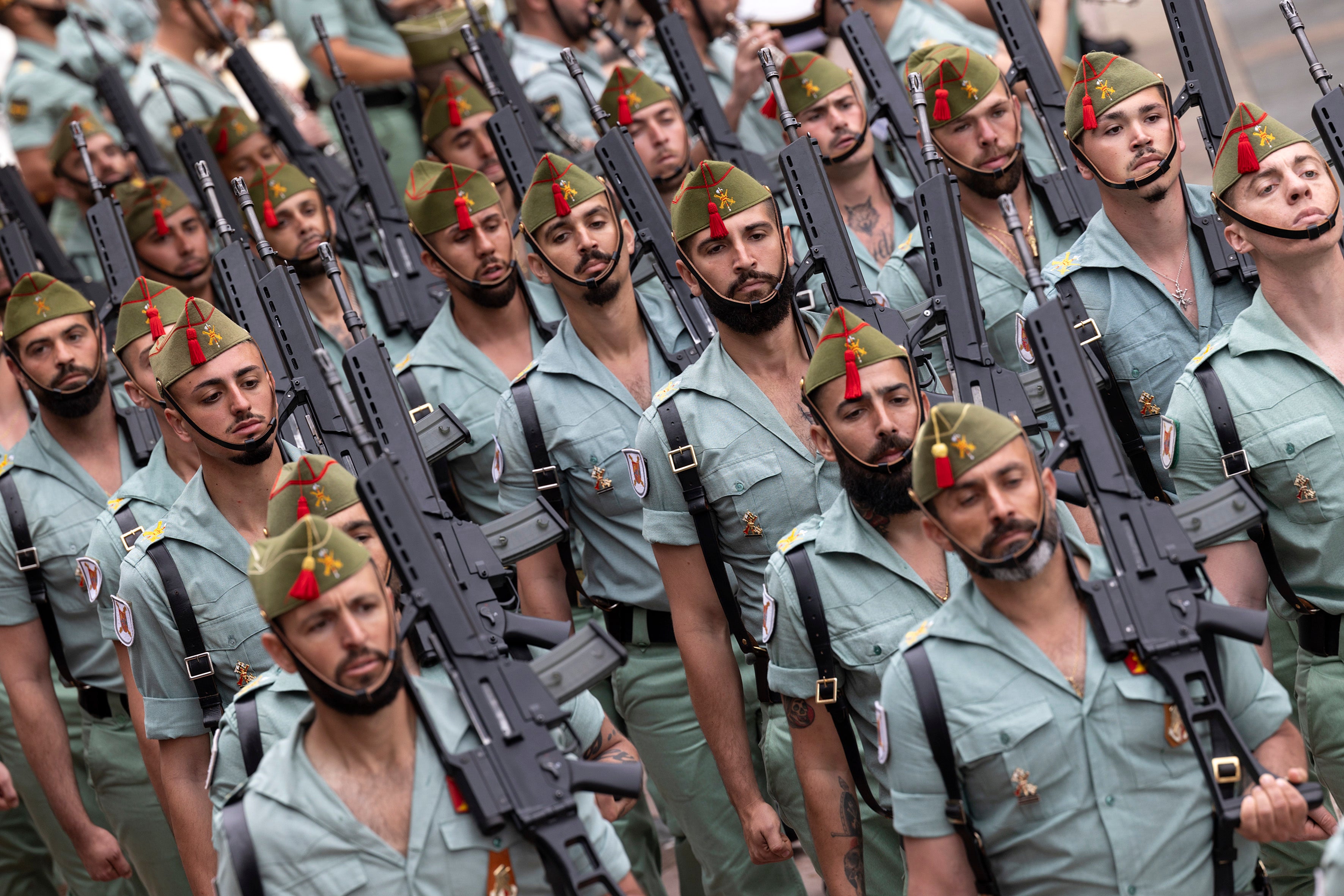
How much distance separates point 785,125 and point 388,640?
8.60 feet

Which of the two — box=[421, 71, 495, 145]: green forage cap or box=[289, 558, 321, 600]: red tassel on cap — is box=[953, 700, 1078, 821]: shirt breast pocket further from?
box=[421, 71, 495, 145]: green forage cap

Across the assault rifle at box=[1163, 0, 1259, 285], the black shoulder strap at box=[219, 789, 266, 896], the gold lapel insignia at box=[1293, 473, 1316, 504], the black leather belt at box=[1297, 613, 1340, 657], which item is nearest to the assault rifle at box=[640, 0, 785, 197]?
the assault rifle at box=[1163, 0, 1259, 285]

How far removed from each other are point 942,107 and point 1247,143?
57.3 inches

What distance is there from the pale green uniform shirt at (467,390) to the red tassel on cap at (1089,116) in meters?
2.06

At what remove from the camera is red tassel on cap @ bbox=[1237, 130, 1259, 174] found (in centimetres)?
417

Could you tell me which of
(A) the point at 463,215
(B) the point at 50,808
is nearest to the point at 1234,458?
(A) the point at 463,215

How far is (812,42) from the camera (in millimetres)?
8625

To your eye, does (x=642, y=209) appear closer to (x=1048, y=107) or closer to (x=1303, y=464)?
(x=1048, y=107)

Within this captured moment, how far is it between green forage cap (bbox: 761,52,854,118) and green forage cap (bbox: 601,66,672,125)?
523 millimetres

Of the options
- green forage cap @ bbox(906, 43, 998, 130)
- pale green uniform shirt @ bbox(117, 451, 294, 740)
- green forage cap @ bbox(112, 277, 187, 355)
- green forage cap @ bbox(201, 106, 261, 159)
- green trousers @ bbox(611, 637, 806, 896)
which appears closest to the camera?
pale green uniform shirt @ bbox(117, 451, 294, 740)

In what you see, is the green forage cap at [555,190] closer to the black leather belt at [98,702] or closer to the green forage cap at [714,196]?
the green forage cap at [714,196]

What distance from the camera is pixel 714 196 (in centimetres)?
463

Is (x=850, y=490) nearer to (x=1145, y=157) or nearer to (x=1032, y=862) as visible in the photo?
(x=1032, y=862)

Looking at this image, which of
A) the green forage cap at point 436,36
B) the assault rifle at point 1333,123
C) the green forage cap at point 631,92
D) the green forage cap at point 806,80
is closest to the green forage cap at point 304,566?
the assault rifle at point 1333,123
